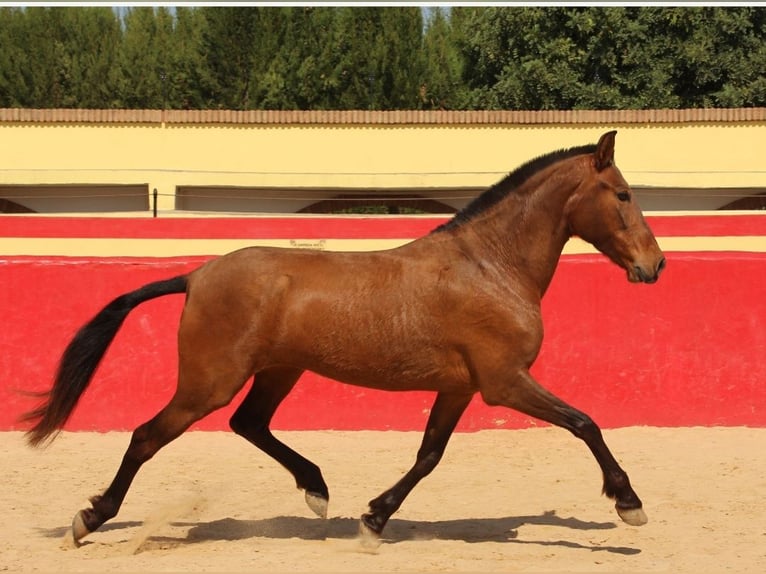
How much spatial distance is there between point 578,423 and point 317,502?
1529 millimetres

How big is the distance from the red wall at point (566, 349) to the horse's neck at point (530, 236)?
3328mm

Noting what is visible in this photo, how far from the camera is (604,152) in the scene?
19.9 feet

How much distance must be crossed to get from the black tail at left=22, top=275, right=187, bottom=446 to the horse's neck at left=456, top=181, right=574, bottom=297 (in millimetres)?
1687

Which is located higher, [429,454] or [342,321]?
[342,321]

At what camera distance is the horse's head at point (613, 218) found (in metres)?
6.01

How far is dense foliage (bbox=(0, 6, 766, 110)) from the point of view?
22.8 metres

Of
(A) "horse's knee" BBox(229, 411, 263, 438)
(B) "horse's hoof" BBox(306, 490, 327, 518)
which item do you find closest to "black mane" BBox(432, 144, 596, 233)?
(A) "horse's knee" BBox(229, 411, 263, 438)

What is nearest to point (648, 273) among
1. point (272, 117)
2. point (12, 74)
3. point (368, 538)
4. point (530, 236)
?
point (530, 236)

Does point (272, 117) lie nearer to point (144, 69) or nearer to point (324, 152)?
point (324, 152)

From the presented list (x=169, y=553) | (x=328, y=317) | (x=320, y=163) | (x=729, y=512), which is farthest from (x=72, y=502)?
(x=320, y=163)

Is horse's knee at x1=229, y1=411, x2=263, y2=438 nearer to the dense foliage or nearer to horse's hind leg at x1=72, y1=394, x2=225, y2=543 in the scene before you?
horse's hind leg at x1=72, y1=394, x2=225, y2=543

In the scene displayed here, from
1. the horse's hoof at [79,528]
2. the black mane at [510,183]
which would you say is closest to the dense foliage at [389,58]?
the black mane at [510,183]

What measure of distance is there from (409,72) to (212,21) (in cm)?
430

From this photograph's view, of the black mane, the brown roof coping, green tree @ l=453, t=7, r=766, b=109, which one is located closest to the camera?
the black mane
